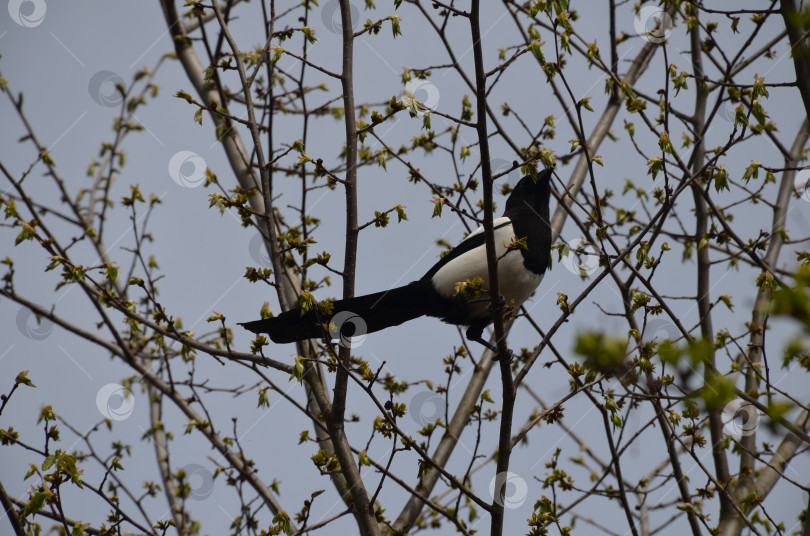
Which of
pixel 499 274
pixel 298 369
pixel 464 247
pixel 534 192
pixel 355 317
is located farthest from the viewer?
pixel 534 192

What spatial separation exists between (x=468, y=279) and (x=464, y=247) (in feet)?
1.45

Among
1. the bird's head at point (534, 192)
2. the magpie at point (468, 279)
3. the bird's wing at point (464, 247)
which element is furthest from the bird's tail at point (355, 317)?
the bird's head at point (534, 192)

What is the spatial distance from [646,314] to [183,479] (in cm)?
325

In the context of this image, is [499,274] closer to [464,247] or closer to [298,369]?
[464,247]

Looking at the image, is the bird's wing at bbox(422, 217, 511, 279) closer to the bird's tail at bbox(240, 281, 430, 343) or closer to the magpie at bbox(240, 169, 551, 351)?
the magpie at bbox(240, 169, 551, 351)

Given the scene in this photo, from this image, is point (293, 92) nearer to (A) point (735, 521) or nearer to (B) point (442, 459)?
(B) point (442, 459)

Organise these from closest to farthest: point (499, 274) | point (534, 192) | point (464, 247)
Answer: point (499, 274) → point (464, 247) → point (534, 192)

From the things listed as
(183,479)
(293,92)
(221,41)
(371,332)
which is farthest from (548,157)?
(183,479)

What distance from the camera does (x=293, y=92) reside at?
15.5 feet

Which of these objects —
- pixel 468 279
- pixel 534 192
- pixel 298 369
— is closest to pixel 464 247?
pixel 468 279

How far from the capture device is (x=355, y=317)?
411cm

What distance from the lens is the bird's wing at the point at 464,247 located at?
4633 mm

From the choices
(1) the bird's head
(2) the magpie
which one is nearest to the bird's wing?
(2) the magpie

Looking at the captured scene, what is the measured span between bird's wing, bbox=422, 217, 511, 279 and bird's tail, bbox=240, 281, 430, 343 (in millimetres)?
141
